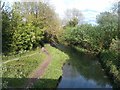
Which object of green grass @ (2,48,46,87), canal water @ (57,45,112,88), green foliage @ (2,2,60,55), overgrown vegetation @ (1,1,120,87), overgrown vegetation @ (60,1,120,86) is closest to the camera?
green grass @ (2,48,46,87)

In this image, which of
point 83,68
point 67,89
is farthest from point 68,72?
point 67,89

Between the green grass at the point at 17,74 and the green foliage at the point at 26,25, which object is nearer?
the green grass at the point at 17,74

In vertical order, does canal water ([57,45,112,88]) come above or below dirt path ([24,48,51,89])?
below

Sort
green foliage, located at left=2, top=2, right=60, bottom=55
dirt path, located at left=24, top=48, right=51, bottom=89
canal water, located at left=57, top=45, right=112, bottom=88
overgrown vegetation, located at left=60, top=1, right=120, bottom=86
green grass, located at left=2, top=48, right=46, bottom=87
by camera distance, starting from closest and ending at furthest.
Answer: green grass, located at left=2, top=48, right=46, bottom=87 → dirt path, located at left=24, top=48, right=51, bottom=89 → canal water, located at left=57, top=45, right=112, bottom=88 → green foliage, located at left=2, top=2, right=60, bottom=55 → overgrown vegetation, located at left=60, top=1, right=120, bottom=86

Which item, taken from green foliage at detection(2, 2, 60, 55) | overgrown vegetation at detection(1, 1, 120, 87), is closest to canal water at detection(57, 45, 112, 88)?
overgrown vegetation at detection(1, 1, 120, 87)

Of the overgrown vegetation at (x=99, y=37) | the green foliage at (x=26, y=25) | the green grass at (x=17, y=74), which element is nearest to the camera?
the green grass at (x=17, y=74)

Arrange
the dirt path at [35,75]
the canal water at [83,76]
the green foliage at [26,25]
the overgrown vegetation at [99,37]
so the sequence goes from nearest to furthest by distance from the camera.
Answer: the dirt path at [35,75] → the canal water at [83,76] → the green foliage at [26,25] → the overgrown vegetation at [99,37]

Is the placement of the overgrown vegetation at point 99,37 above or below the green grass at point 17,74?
below

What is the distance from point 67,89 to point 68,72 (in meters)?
7.56

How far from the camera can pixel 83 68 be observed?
3191cm

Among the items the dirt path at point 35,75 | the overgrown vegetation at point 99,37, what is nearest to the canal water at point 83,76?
A: the dirt path at point 35,75

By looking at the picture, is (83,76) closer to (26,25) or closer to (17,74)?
(17,74)

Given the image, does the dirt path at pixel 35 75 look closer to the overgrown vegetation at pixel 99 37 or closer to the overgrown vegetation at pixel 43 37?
the overgrown vegetation at pixel 43 37

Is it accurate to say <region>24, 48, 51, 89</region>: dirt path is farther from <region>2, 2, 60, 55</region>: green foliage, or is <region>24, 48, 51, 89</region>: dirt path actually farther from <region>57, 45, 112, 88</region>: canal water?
<region>2, 2, 60, 55</region>: green foliage
